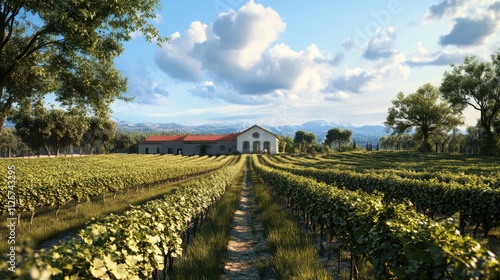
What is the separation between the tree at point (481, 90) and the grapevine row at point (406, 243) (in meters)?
50.0

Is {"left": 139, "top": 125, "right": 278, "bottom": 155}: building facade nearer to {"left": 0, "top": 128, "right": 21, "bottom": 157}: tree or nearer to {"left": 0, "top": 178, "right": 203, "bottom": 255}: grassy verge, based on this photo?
{"left": 0, "top": 128, "right": 21, "bottom": 157}: tree

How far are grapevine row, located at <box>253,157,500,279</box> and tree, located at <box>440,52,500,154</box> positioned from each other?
4996 centimetres

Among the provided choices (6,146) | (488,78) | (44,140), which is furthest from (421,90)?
(6,146)

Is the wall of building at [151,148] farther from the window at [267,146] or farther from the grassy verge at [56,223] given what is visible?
the grassy verge at [56,223]

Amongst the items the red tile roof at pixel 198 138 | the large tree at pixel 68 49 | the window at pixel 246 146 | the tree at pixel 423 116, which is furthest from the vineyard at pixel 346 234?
the red tile roof at pixel 198 138

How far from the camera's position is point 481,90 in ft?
155

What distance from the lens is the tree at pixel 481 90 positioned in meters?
46.0

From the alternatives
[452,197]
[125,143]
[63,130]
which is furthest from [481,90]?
[125,143]

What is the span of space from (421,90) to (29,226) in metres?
73.0

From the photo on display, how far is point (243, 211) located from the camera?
54.6 feet

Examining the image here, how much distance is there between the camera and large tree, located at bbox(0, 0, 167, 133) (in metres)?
13.7

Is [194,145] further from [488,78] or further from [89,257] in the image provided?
[89,257]

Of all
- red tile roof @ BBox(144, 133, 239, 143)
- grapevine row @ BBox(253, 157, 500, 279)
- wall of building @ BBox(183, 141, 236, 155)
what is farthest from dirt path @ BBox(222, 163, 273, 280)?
red tile roof @ BBox(144, 133, 239, 143)

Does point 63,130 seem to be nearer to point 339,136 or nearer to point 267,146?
point 267,146
